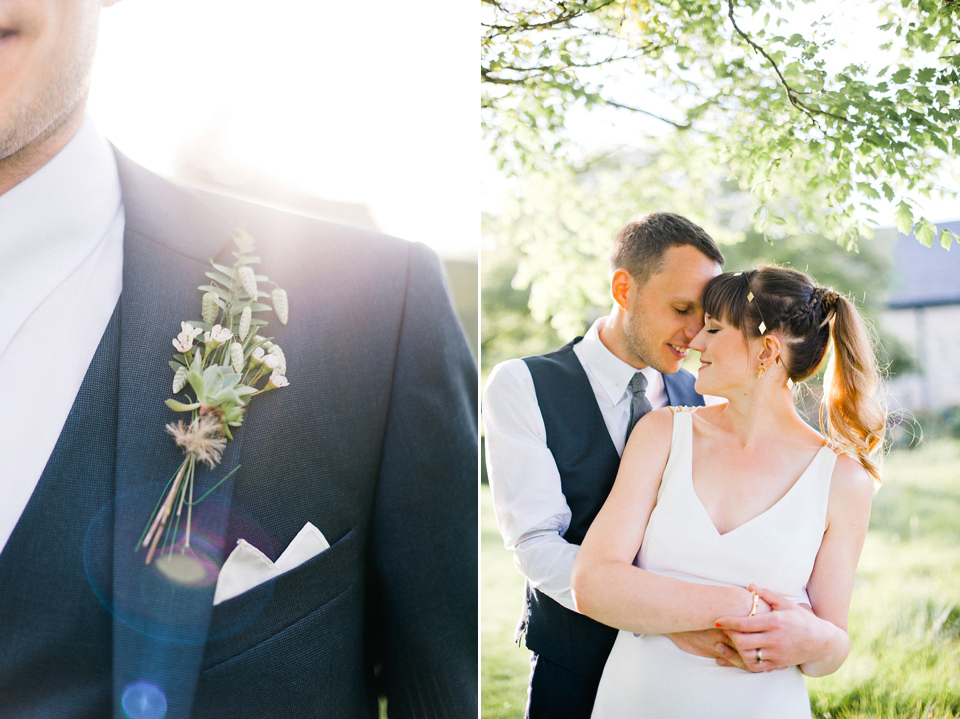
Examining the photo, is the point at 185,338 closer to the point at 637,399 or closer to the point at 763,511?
the point at 637,399

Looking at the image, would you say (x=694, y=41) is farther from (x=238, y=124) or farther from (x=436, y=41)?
(x=238, y=124)

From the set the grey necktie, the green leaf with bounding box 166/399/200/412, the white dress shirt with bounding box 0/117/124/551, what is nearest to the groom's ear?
the grey necktie

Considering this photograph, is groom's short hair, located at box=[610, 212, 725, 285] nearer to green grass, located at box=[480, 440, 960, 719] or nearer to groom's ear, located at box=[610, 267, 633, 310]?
groom's ear, located at box=[610, 267, 633, 310]

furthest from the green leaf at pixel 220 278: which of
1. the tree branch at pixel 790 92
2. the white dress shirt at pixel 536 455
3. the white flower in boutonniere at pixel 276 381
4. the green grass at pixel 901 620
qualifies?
the tree branch at pixel 790 92

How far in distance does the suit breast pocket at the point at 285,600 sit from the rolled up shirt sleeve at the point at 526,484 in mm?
435

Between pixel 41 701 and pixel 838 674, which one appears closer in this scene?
→ pixel 41 701

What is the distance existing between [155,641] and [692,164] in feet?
6.60

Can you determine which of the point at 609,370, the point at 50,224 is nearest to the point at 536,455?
the point at 609,370

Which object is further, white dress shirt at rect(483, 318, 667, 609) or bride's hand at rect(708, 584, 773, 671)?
white dress shirt at rect(483, 318, 667, 609)

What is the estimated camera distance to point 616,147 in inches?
90.1

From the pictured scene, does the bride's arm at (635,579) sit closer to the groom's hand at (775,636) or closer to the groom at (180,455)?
the groom's hand at (775,636)

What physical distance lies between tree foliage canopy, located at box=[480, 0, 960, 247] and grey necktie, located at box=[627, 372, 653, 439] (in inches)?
22.6

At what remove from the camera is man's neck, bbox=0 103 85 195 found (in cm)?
129

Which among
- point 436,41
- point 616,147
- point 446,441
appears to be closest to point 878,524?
point 616,147
